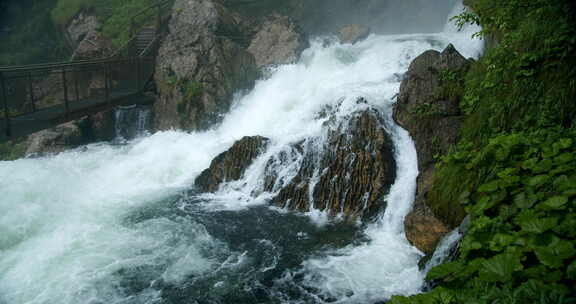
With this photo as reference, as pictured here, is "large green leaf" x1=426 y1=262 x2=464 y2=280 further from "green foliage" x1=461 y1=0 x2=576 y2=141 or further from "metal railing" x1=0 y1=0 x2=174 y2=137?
"metal railing" x1=0 y1=0 x2=174 y2=137

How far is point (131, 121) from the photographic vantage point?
583 inches

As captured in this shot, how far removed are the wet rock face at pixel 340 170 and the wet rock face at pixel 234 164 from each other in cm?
71

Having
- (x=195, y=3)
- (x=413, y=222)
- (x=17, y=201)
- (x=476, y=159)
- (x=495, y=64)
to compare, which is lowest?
(x=17, y=201)

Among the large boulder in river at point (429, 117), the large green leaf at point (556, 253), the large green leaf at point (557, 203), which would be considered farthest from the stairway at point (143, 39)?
the large green leaf at point (556, 253)

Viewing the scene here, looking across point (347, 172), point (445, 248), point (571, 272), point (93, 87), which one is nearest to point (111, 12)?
point (93, 87)

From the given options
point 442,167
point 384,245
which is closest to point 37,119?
point 384,245

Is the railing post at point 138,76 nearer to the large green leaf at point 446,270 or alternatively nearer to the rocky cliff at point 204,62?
the rocky cliff at point 204,62

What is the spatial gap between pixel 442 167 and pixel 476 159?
970mm

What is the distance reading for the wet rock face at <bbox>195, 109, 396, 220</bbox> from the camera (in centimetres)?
812

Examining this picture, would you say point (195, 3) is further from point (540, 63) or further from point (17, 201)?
point (540, 63)

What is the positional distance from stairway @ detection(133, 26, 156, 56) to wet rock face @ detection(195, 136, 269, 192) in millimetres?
7700

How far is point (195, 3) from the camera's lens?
1628 centimetres

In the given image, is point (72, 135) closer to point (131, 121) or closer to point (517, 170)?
point (131, 121)

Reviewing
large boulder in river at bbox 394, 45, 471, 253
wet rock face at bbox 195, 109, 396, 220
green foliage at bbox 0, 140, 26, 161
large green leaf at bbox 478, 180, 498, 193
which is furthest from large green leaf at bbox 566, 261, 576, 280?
green foliage at bbox 0, 140, 26, 161
